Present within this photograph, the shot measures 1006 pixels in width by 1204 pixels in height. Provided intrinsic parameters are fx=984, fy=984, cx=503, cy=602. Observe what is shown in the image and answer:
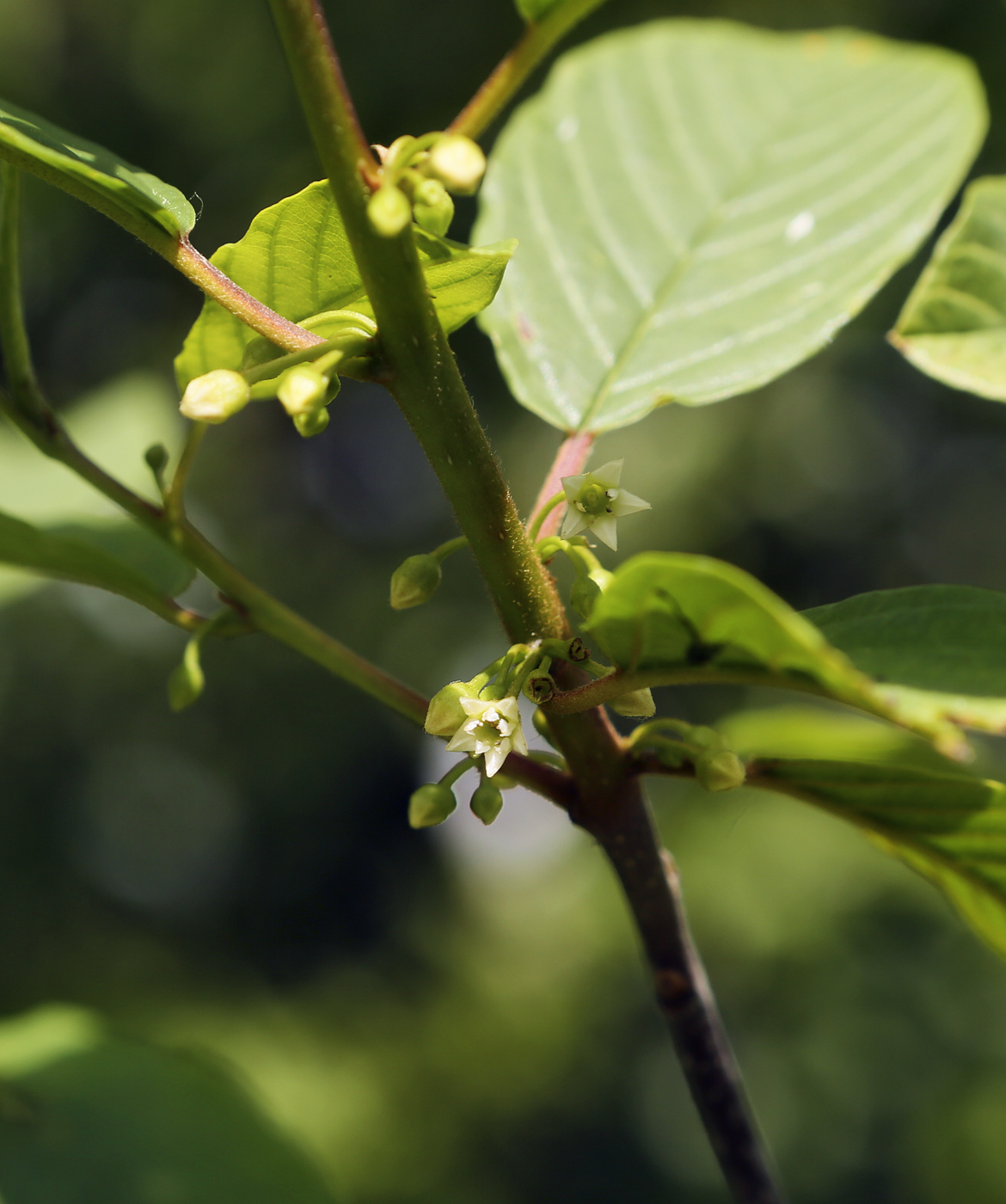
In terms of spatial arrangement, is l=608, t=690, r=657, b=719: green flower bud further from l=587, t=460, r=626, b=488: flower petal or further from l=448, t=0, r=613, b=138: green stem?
l=448, t=0, r=613, b=138: green stem

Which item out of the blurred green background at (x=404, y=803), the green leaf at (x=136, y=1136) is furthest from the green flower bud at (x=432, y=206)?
the blurred green background at (x=404, y=803)

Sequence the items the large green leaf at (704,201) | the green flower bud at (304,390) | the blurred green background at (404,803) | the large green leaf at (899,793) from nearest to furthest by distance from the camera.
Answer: the green flower bud at (304,390), the large green leaf at (899,793), the large green leaf at (704,201), the blurred green background at (404,803)

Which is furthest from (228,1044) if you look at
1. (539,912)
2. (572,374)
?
(572,374)

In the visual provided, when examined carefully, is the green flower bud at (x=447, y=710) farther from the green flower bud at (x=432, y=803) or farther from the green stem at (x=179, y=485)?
the green stem at (x=179, y=485)

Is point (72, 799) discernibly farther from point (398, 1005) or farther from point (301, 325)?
point (301, 325)

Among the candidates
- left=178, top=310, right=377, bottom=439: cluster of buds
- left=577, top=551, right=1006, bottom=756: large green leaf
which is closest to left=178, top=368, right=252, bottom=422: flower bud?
left=178, top=310, right=377, bottom=439: cluster of buds
